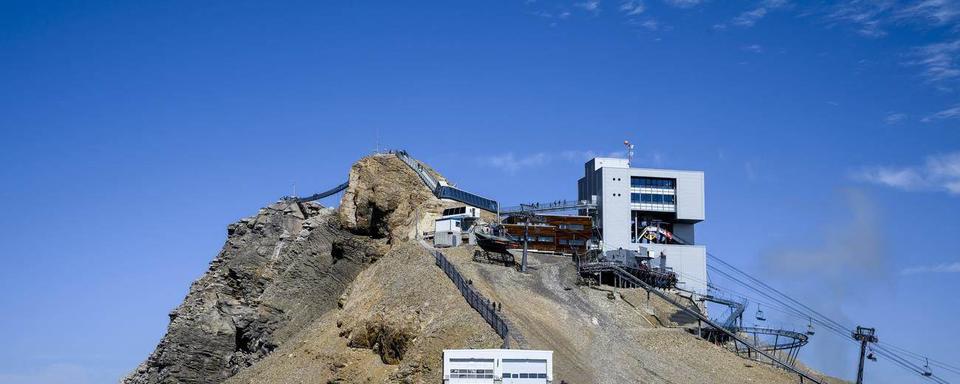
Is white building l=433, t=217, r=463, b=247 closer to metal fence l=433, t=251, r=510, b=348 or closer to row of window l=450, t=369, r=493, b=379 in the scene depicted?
metal fence l=433, t=251, r=510, b=348

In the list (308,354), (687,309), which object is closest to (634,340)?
(687,309)

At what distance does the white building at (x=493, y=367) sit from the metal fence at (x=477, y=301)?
11.3 ft

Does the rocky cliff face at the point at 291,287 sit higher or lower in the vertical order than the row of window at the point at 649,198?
lower

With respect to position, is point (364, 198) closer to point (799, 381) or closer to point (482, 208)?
point (482, 208)

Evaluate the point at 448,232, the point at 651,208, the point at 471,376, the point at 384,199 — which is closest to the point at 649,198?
the point at 651,208

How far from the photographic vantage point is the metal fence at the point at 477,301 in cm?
8638

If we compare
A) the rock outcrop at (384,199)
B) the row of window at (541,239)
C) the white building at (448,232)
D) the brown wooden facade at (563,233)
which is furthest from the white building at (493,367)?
the rock outcrop at (384,199)

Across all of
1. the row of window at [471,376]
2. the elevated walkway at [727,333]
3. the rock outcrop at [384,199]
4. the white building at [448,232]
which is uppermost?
the rock outcrop at [384,199]

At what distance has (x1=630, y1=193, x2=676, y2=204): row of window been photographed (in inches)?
4914

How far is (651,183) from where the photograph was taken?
125562mm

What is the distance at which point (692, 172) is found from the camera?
415ft

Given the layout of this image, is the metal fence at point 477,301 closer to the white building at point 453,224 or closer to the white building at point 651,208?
the white building at point 453,224

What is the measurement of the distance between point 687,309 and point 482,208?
74.8 feet

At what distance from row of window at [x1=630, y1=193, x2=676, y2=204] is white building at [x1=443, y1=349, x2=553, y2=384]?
1821 inches
